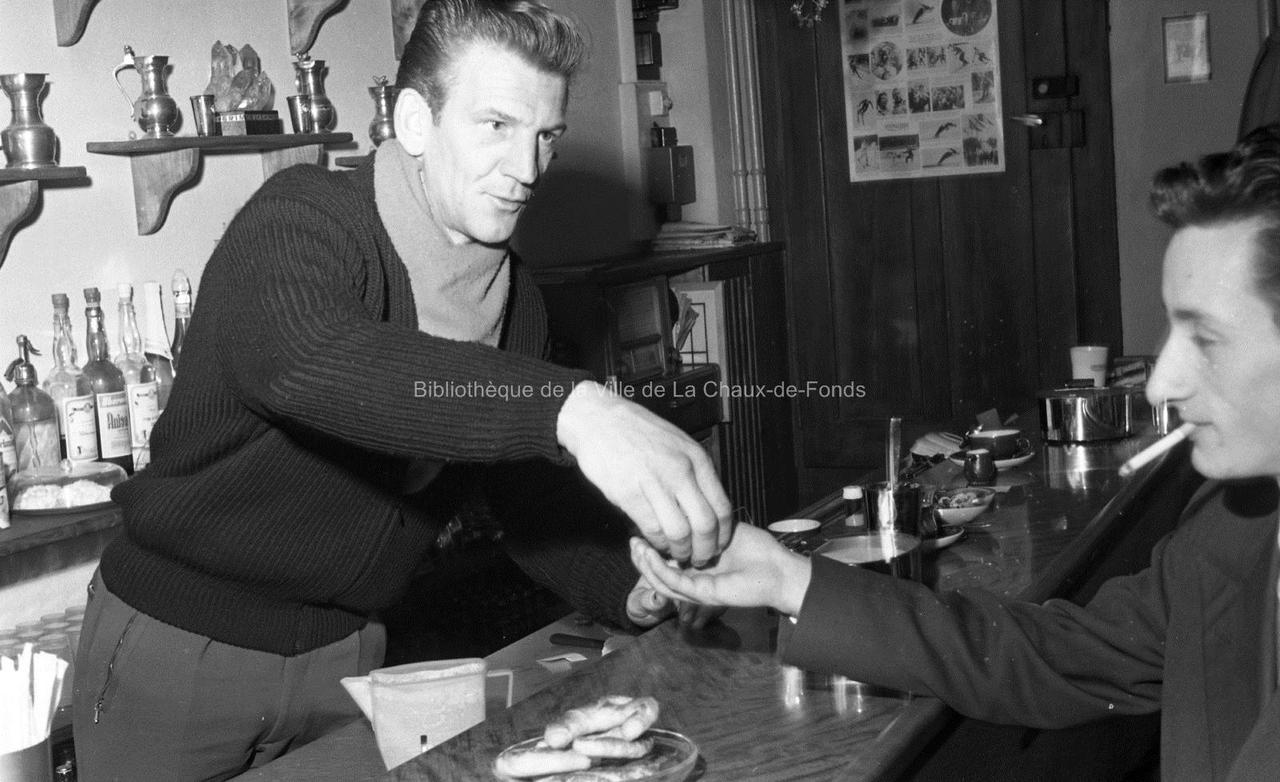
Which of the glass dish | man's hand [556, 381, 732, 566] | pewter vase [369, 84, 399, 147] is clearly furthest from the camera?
pewter vase [369, 84, 399, 147]

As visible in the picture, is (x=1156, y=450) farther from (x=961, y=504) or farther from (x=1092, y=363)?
(x=1092, y=363)

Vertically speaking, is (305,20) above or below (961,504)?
above

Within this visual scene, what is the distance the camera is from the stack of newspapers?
5062mm

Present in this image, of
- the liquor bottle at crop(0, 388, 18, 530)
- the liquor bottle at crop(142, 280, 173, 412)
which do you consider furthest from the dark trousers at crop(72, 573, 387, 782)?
the liquor bottle at crop(142, 280, 173, 412)

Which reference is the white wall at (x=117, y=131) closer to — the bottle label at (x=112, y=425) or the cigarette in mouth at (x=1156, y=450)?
the bottle label at (x=112, y=425)

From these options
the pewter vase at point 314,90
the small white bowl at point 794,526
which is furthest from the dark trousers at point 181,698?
the pewter vase at point 314,90

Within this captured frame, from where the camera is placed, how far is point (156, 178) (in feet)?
10.0

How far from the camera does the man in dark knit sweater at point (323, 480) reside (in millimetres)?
1716

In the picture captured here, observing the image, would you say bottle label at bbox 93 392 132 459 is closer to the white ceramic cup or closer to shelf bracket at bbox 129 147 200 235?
shelf bracket at bbox 129 147 200 235

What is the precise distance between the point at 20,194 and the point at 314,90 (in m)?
0.90

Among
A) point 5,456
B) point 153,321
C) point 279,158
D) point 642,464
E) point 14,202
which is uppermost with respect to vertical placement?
point 279,158

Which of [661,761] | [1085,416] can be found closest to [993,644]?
[661,761]

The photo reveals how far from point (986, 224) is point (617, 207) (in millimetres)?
1480

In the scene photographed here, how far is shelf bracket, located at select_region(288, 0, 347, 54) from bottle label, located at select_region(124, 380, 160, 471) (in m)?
1.10
